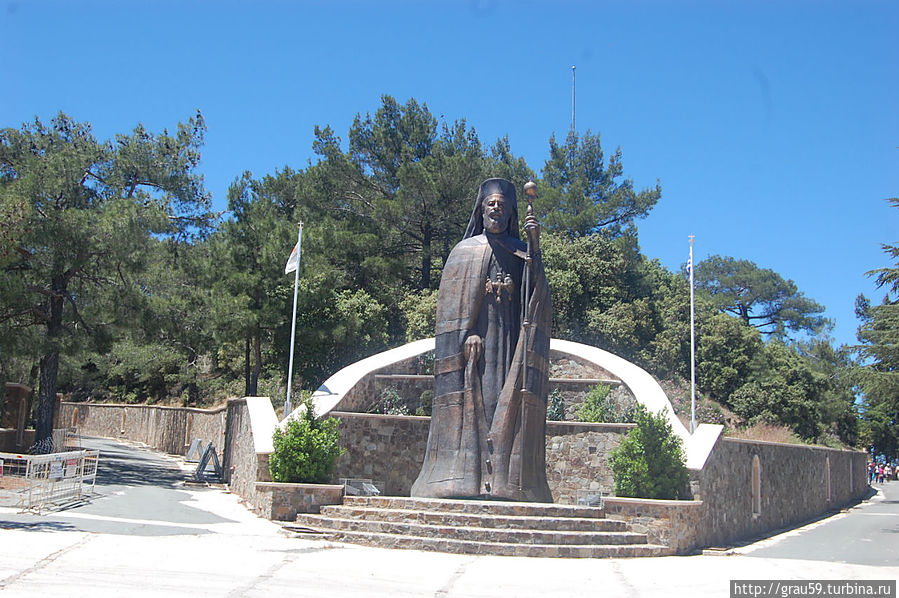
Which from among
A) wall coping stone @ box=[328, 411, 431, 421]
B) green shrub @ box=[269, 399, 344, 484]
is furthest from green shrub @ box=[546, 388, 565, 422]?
green shrub @ box=[269, 399, 344, 484]

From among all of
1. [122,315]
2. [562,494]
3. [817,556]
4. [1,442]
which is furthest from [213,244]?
[817,556]

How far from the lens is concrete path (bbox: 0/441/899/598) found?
7.72 meters

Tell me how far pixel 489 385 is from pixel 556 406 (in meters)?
5.43

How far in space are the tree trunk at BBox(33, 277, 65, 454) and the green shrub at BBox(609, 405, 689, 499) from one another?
13.9 m

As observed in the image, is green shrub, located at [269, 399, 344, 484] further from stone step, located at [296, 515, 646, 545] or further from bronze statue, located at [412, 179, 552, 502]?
bronze statue, located at [412, 179, 552, 502]

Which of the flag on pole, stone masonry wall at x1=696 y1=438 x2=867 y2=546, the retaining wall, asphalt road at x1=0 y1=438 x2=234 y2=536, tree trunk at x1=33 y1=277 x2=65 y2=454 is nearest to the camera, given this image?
asphalt road at x1=0 y1=438 x2=234 y2=536

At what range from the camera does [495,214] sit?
13.5m

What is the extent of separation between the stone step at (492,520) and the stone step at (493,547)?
37 centimetres

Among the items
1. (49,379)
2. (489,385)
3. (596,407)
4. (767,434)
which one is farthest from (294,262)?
(767,434)

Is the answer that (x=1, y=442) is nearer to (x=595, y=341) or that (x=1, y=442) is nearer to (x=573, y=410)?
(x=573, y=410)

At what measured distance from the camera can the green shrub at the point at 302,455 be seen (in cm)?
1355

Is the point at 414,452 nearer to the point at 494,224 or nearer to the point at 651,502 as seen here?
the point at 494,224

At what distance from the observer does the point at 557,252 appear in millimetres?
29766

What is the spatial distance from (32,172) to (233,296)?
6.63m
